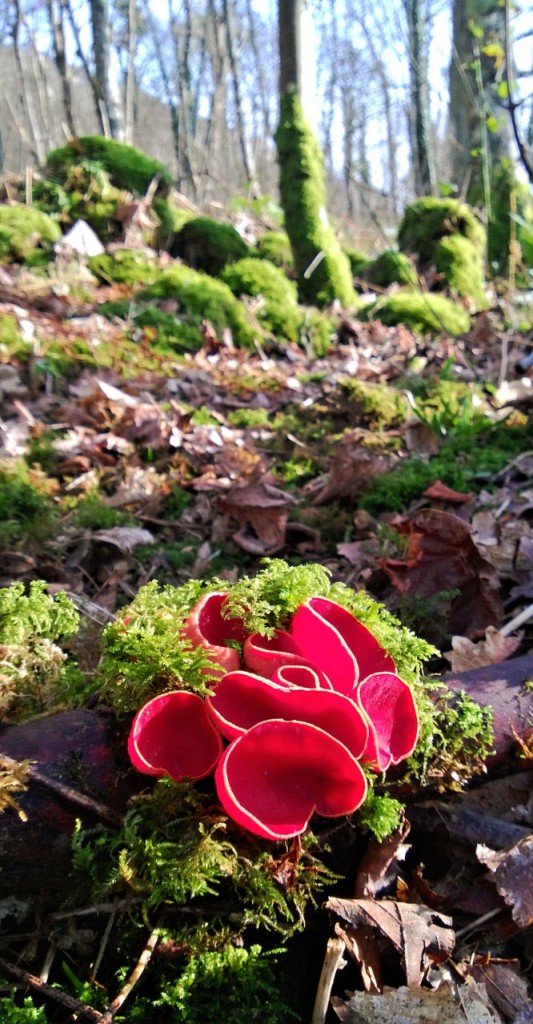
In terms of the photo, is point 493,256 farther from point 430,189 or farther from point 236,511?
point 236,511

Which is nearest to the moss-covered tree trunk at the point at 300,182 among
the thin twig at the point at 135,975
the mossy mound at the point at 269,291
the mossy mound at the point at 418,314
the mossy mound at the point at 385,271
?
the mossy mound at the point at 269,291

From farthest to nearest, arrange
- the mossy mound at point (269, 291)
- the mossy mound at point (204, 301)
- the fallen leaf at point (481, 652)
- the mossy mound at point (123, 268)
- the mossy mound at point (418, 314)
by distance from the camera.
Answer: the mossy mound at point (123, 268)
the mossy mound at point (269, 291)
the mossy mound at point (418, 314)
the mossy mound at point (204, 301)
the fallen leaf at point (481, 652)

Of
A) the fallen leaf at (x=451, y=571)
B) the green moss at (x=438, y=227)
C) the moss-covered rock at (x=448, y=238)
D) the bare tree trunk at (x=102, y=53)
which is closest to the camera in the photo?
the fallen leaf at (x=451, y=571)

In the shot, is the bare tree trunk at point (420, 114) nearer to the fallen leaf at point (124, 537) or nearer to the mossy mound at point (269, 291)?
the mossy mound at point (269, 291)

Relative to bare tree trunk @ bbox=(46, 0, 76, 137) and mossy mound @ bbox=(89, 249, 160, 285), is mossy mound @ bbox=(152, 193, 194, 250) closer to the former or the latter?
mossy mound @ bbox=(89, 249, 160, 285)

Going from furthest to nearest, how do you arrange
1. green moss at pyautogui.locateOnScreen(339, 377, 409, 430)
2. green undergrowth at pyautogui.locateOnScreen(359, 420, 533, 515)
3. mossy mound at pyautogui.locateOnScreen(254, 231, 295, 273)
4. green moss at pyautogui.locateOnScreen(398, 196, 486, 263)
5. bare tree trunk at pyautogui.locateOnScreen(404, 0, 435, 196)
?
1. bare tree trunk at pyautogui.locateOnScreen(404, 0, 435, 196)
2. mossy mound at pyautogui.locateOnScreen(254, 231, 295, 273)
3. green moss at pyautogui.locateOnScreen(398, 196, 486, 263)
4. green moss at pyautogui.locateOnScreen(339, 377, 409, 430)
5. green undergrowth at pyautogui.locateOnScreen(359, 420, 533, 515)

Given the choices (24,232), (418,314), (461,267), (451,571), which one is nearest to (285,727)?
(451,571)

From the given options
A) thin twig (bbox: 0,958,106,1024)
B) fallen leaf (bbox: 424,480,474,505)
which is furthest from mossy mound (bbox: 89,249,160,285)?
thin twig (bbox: 0,958,106,1024)
